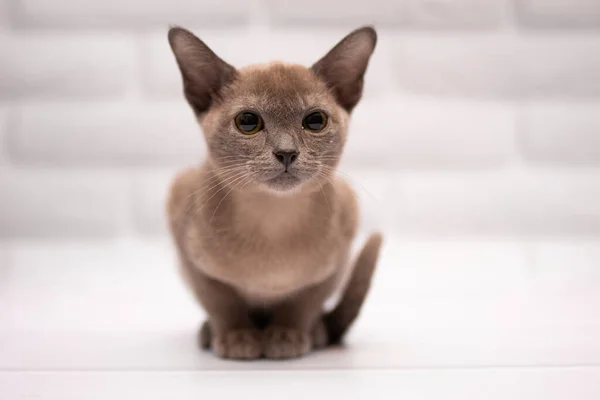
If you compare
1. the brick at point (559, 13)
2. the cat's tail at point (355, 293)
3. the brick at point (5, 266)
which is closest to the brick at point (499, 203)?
the brick at point (559, 13)

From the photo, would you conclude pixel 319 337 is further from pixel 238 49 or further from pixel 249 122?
pixel 238 49

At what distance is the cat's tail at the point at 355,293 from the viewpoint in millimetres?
1200

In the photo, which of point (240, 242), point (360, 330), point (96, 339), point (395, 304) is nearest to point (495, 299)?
point (395, 304)

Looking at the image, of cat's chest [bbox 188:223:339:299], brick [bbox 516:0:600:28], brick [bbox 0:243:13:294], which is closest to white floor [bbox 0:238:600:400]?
brick [bbox 0:243:13:294]

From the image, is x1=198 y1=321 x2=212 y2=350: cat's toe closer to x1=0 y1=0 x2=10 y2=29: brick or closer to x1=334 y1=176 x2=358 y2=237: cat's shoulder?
x1=334 y1=176 x2=358 y2=237: cat's shoulder

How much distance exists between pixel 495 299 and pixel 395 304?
7.4 inches

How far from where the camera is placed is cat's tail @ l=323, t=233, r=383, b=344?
120 centimetres

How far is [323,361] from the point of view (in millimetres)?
1074

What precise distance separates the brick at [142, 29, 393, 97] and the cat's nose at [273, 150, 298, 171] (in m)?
0.72

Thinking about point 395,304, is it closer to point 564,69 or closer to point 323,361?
point 323,361

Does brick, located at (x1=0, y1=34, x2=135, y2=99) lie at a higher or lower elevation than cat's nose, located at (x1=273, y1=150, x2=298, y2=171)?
higher

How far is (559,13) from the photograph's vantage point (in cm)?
169

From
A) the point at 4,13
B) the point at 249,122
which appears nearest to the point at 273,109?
the point at 249,122

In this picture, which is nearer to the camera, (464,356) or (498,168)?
(464,356)
